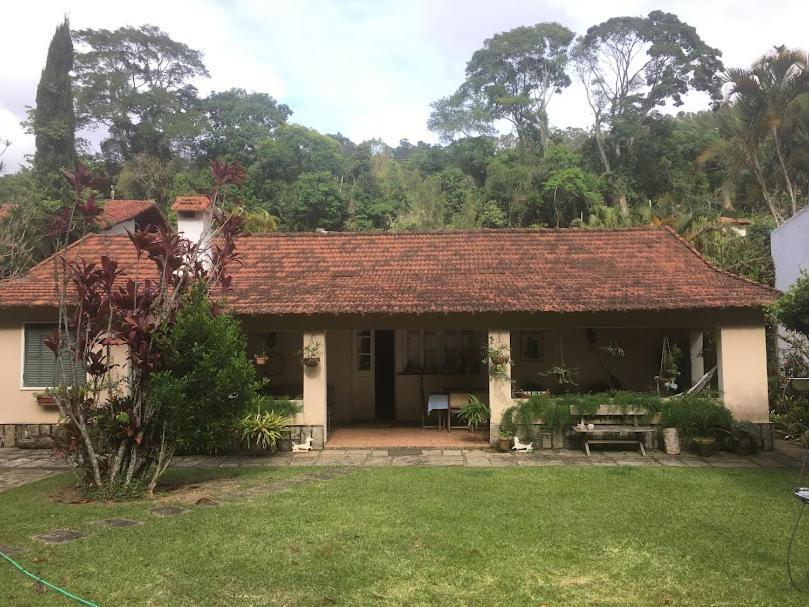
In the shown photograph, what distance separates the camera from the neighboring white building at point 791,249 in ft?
42.1

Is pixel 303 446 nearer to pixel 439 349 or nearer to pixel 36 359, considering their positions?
pixel 439 349

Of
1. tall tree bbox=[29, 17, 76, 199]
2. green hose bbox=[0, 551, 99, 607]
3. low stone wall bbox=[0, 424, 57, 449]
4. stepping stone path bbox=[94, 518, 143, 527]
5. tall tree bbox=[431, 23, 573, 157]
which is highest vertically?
tall tree bbox=[431, 23, 573, 157]

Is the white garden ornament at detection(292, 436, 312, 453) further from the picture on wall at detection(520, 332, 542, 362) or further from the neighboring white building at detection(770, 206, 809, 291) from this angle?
the neighboring white building at detection(770, 206, 809, 291)

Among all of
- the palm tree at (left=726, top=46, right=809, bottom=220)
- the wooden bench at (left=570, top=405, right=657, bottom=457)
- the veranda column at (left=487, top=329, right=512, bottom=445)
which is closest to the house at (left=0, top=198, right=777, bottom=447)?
the veranda column at (left=487, top=329, right=512, bottom=445)

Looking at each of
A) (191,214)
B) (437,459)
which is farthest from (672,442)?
(191,214)

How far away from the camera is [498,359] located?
1057 centimetres

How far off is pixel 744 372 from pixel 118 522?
992 centimetres

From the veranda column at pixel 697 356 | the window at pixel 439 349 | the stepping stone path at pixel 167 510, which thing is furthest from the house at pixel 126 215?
the veranda column at pixel 697 356

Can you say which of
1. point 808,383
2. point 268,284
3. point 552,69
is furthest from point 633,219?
point 552,69

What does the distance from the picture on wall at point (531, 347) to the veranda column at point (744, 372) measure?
3.81m

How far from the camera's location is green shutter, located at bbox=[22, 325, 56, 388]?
11.4 m

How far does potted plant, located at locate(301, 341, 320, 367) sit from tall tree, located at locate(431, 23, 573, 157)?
113ft

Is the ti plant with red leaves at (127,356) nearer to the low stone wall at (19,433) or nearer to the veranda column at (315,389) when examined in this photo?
the veranda column at (315,389)

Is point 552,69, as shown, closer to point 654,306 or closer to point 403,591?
point 654,306
